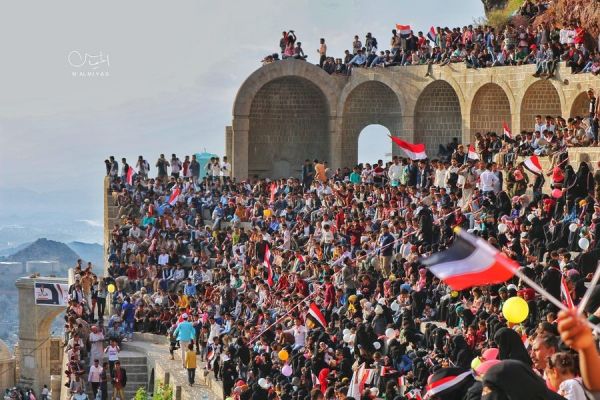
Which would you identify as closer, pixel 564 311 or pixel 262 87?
pixel 564 311

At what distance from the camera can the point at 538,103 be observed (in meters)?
39.2

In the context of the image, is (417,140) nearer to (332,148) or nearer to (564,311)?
(332,148)

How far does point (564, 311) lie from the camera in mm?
7328

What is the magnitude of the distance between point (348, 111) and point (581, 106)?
10683mm

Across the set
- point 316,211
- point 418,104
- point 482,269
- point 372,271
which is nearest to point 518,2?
point 418,104

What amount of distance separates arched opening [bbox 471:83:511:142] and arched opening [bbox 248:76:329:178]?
6200 millimetres

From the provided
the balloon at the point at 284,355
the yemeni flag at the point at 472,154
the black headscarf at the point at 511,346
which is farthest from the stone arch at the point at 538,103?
the black headscarf at the point at 511,346

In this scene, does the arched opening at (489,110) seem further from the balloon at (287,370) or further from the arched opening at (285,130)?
the balloon at (287,370)

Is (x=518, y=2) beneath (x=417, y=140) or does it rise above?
above

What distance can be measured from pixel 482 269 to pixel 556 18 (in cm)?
3016

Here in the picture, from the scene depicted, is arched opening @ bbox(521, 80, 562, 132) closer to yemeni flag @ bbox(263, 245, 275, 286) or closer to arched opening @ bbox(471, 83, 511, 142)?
arched opening @ bbox(471, 83, 511, 142)

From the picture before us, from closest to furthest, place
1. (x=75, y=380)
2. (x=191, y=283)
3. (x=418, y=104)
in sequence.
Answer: (x=75, y=380)
(x=191, y=283)
(x=418, y=104)

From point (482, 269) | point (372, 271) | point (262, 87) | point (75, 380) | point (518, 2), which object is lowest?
point (75, 380)

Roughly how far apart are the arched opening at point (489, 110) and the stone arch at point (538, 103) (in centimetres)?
189
